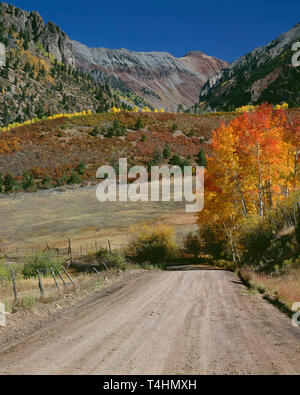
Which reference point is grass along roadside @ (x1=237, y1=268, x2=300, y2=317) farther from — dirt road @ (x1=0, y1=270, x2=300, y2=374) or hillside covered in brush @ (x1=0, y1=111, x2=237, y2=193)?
hillside covered in brush @ (x1=0, y1=111, x2=237, y2=193)

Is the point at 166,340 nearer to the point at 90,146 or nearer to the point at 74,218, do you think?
the point at 74,218

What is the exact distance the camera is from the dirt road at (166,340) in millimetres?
5754

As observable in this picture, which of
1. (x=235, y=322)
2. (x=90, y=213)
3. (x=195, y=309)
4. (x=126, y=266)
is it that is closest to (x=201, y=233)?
(x=126, y=266)

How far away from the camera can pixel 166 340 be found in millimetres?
7234

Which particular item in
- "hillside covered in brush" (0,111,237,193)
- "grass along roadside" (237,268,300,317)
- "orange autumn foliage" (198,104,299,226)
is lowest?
"grass along roadside" (237,268,300,317)

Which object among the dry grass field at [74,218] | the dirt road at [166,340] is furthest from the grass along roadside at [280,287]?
the dry grass field at [74,218]

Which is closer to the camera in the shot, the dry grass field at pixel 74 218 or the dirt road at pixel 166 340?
the dirt road at pixel 166 340

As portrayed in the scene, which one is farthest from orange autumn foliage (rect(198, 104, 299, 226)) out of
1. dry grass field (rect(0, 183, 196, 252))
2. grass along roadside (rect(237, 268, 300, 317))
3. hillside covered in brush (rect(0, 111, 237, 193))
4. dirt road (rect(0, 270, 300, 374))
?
hillside covered in brush (rect(0, 111, 237, 193))

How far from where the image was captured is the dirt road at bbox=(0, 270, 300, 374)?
18.9ft

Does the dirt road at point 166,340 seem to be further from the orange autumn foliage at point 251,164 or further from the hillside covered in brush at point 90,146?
the hillside covered in brush at point 90,146

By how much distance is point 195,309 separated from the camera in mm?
10336

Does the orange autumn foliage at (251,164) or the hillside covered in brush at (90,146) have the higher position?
A: the hillside covered in brush at (90,146)

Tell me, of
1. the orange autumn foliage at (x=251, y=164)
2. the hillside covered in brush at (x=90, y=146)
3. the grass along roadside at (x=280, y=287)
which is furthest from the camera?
the hillside covered in brush at (x=90, y=146)
